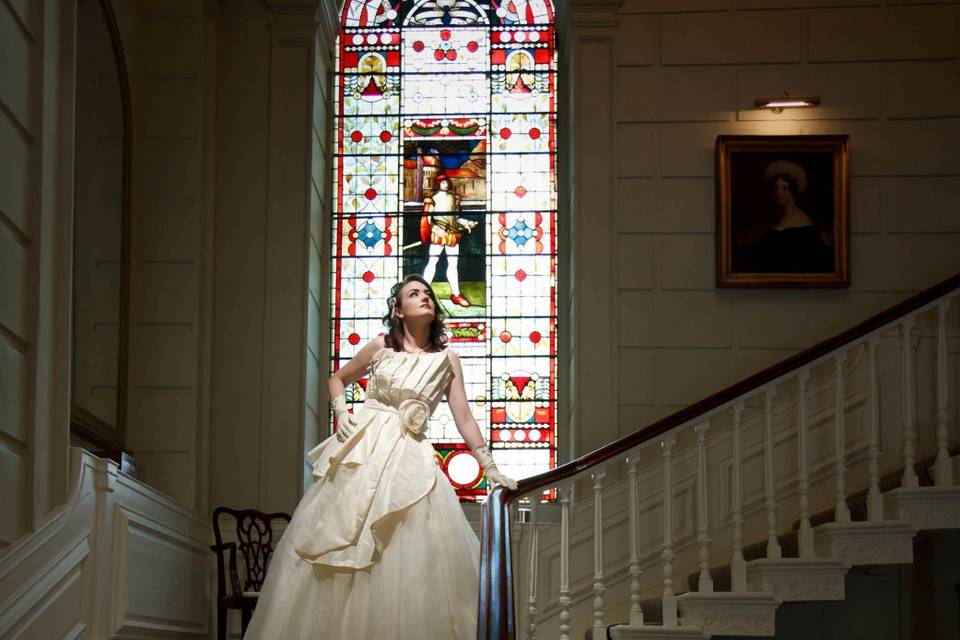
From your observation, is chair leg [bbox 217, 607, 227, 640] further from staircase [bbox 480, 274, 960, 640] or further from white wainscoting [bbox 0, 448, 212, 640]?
staircase [bbox 480, 274, 960, 640]

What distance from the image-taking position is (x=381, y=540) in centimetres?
559

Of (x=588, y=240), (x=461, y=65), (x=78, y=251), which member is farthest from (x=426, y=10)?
(x=78, y=251)

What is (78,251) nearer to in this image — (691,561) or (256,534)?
(256,534)

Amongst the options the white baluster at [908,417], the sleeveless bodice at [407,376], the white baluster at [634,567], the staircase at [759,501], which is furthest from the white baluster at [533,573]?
the white baluster at [908,417]

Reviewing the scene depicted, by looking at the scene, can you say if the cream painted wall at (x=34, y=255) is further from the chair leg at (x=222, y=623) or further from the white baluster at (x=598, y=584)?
the white baluster at (x=598, y=584)

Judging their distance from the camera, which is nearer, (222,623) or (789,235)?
(222,623)

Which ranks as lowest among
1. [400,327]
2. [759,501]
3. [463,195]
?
[759,501]

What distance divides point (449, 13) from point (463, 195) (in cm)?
124

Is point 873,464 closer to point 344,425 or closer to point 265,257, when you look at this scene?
point 344,425

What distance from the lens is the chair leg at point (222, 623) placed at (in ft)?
23.3

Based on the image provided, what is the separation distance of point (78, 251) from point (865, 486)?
13.2ft

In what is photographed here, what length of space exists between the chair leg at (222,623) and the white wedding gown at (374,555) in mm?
1518

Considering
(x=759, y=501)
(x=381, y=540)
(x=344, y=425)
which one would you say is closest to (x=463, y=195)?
(x=759, y=501)

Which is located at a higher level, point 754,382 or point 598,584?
point 754,382
